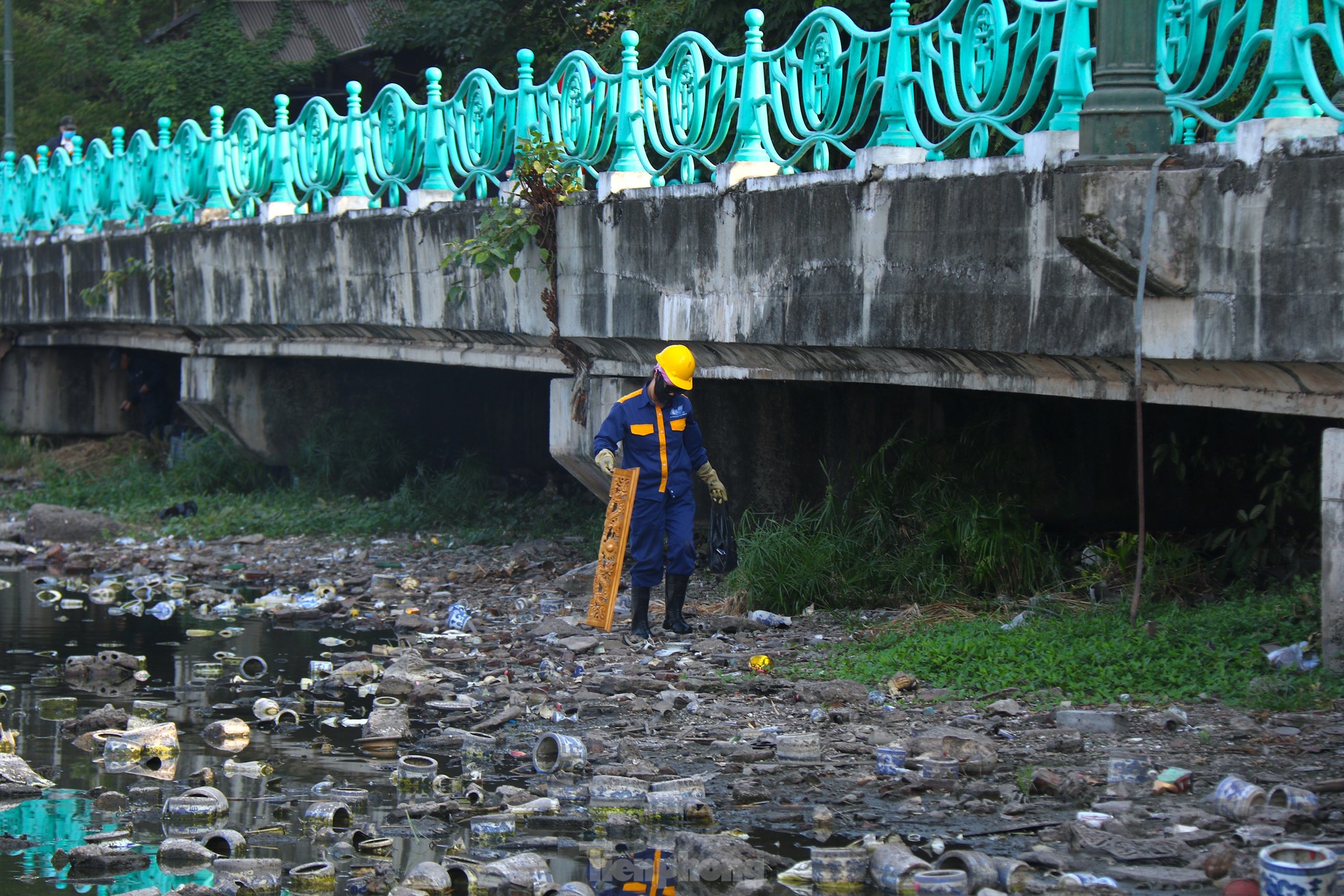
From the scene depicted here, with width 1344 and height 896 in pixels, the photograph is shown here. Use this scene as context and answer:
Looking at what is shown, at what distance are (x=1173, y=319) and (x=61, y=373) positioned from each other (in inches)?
619

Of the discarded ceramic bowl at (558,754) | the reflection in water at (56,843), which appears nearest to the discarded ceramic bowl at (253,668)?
the reflection in water at (56,843)

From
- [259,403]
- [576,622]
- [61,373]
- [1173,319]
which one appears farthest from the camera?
[61,373]

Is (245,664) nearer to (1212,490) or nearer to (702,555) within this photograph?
(702,555)

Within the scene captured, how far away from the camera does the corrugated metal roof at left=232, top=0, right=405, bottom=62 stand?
22.8 m

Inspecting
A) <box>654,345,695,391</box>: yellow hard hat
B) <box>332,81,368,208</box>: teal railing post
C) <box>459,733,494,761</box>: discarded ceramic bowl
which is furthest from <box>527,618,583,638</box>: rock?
<box>332,81,368,208</box>: teal railing post

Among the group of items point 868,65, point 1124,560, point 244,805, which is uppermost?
point 868,65

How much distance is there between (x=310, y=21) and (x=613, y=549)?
1776 cm

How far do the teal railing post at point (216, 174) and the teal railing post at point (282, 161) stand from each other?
35.4 inches

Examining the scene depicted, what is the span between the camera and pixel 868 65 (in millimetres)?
6957

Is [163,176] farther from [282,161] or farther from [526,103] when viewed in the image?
[526,103]

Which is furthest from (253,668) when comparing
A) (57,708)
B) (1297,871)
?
(1297,871)

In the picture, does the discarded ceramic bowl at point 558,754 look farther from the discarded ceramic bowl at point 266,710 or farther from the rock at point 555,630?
the rock at point 555,630

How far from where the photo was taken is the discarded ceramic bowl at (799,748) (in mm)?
5328

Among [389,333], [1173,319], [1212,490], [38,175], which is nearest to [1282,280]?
[1173,319]
